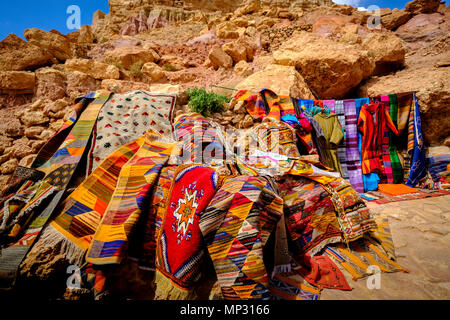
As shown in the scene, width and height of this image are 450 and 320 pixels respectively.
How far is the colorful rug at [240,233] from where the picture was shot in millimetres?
1015

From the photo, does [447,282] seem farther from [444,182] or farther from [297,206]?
[444,182]

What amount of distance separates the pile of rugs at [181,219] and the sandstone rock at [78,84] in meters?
1.34

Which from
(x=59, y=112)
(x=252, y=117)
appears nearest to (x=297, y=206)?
(x=252, y=117)

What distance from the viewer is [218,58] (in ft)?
20.1

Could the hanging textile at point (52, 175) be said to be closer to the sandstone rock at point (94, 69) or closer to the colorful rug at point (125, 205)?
the colorful rug at point (125, 205)

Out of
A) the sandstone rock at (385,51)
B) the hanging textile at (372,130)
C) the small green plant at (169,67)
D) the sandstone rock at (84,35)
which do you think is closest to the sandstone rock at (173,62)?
the small green plant at (169,67)

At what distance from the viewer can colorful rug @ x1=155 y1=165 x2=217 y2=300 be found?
1.10m

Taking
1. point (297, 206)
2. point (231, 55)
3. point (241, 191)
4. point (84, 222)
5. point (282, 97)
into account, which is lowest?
point (297, 206)

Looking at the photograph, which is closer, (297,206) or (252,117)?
(297,206)

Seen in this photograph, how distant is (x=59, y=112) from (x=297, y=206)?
11.7 feet

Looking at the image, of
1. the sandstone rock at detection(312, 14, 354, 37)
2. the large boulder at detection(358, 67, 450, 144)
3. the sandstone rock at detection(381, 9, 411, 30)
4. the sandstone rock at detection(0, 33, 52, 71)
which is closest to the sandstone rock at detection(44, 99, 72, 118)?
the sandstone rock at detection(0, 33, 52, 71)

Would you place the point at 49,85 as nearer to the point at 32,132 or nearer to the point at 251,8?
the point at 32,132

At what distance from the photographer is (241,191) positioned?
3.92 feet
